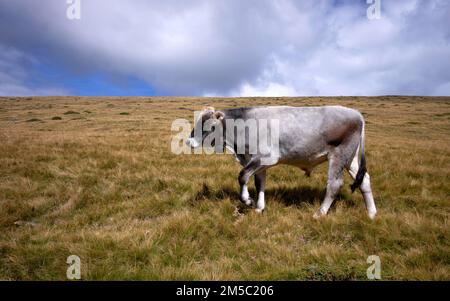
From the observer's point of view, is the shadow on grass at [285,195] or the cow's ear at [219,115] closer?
the cow's ear at [219,115]

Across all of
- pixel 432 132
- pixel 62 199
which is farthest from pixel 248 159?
pixel 432 132

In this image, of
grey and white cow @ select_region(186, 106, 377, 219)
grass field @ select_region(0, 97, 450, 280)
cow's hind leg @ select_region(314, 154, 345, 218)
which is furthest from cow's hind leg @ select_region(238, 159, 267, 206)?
cow's hind leg @ select_region(314, 154, 345, 218)

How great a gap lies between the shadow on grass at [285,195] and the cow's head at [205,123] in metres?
1.46

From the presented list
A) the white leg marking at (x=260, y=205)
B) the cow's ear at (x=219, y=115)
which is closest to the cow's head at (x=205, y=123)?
the cow's ear at (x=219, y=115)

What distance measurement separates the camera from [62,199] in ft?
24.8

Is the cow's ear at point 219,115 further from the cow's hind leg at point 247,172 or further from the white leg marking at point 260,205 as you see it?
the white leg marking at point 260,205

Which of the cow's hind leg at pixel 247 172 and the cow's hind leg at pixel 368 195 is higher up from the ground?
the cow's hind leg at pixel 247 172

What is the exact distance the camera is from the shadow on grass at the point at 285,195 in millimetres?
7332

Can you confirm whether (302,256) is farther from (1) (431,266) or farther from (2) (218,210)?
(2) (218,210)

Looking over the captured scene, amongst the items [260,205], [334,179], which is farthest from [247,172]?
[334,179]

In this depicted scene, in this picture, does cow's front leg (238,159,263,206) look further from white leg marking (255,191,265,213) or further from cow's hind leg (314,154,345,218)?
cow's hind leg (314,154,345,218)

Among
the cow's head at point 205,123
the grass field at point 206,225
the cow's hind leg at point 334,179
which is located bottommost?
the grass field at point 206,225

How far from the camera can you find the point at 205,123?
717 centimetres
